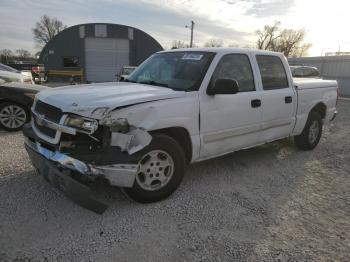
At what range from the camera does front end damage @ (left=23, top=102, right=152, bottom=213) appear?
3.38 metres

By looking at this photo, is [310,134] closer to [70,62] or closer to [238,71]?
[238,71]

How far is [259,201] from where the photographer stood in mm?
4250

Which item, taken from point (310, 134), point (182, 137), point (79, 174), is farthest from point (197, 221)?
point (310, 134)

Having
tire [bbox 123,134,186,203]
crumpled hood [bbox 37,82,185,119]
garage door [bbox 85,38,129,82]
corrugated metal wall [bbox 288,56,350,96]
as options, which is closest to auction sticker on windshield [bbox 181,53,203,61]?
crumpled hood [bbox 37,82,185,119]

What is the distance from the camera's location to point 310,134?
666 centimetres

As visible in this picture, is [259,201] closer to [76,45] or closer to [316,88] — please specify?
[316,88]

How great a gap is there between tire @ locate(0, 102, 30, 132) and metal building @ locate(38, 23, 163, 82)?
2744 centimetres

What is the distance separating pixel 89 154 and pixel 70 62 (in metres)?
33.1

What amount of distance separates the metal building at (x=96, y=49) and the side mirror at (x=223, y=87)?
3142 centimetres

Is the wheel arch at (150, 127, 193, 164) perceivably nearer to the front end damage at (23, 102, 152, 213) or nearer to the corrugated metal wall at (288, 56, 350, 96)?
the front end damage at (23, 102, 152, 213)

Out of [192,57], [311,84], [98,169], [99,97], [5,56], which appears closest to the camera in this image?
[98,169]

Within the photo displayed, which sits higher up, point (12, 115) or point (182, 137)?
point (182, 137)

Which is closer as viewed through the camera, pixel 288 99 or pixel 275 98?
pixel 275 98

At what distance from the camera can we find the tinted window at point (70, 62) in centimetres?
3403
